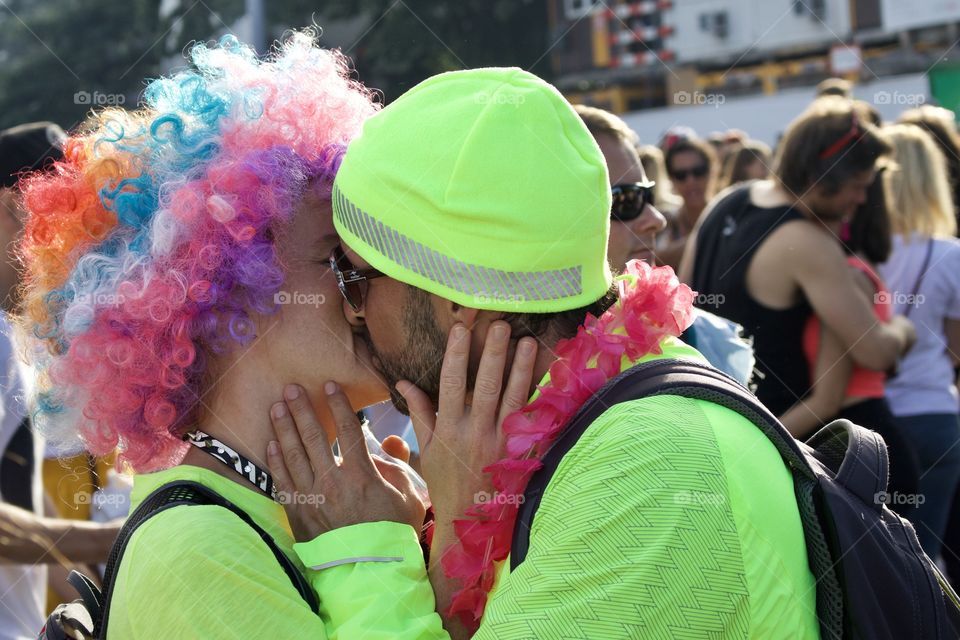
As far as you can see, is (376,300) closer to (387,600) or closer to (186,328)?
(186,328)

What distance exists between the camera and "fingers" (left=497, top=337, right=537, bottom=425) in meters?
1.79

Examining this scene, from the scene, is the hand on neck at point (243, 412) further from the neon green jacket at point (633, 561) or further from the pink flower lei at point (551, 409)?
the pink flower lei at point (551, 409)

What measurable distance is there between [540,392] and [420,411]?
0.31 m

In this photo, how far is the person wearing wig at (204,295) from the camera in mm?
2049

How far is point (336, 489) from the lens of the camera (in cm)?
203

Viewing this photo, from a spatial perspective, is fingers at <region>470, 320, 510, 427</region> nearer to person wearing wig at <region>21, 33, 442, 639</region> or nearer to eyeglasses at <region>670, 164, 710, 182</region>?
person wearing wig at <region>21, 33, 442, 639</region>

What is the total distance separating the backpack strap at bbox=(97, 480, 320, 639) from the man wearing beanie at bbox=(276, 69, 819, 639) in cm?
27

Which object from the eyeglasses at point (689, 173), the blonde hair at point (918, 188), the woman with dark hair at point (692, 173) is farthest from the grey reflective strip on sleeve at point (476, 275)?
the eyeglasses at point (689, 173)

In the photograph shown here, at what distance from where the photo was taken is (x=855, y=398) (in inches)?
158

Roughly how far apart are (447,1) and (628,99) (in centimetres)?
1043

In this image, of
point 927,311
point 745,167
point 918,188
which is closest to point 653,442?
point 927,311

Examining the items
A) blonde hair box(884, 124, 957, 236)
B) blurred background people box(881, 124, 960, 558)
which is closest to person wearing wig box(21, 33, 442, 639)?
blurred background people box(881, 124, 960, 558)

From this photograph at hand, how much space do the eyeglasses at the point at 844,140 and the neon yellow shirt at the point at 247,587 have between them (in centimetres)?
293

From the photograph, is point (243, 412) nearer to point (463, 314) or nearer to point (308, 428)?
point (308, 428)
